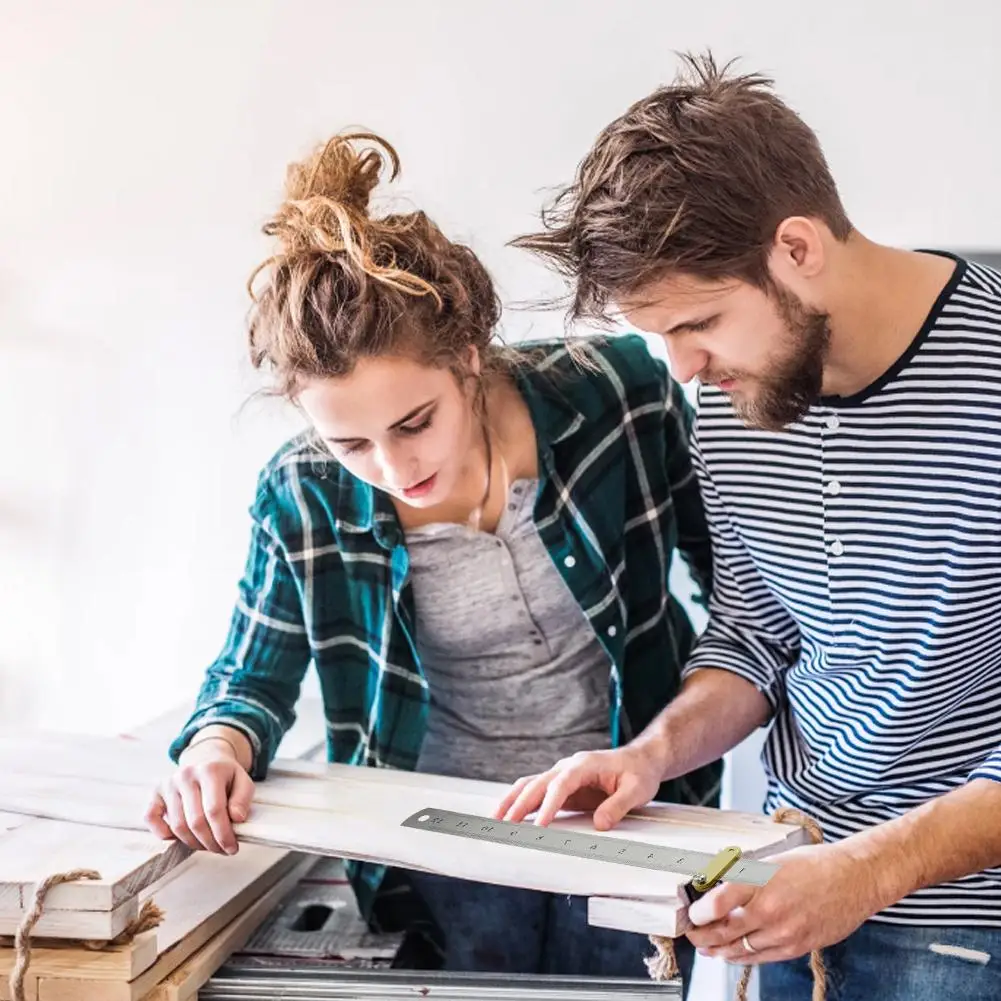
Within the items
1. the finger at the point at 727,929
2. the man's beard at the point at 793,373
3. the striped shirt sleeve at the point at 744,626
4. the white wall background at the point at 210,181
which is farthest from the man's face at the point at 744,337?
the white wall background at the point at 210,181

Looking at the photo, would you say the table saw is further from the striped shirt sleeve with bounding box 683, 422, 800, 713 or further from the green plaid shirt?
the striped shirt sleeve with bounding box 683, 422, 800, 713

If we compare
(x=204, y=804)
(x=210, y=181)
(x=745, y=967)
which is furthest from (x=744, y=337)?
(x=210, y=181)

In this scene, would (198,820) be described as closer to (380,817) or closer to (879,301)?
(380,817)

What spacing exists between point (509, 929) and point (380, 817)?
38 cm

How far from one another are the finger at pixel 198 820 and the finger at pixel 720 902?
0.45 meters

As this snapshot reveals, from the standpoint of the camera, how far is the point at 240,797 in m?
→ 1.20

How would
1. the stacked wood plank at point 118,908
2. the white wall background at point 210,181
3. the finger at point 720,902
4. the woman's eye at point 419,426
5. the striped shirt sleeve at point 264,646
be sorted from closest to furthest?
the finger at point 720,902, the stacked wood plank at point 118,908, the woman's eye at point 419,426, the striped shirt sleeve at point 264,646, the white wall background at point 210,181

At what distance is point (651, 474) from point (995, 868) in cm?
54

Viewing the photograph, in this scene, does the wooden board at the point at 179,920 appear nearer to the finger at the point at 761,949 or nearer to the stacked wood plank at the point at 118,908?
the stacked wood plank at the point at 118,908

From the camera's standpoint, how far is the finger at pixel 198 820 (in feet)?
3.80

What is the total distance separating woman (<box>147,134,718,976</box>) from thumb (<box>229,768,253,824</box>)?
0.18 ft

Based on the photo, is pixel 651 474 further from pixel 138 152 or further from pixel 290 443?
pixel 138 152

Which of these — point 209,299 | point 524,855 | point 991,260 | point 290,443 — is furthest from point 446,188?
point 524,855

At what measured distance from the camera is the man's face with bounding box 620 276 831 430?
3.72 ft
